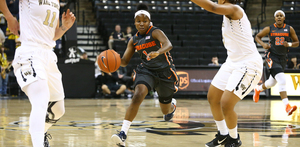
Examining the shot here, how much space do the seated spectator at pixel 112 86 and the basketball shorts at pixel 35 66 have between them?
10.1 m

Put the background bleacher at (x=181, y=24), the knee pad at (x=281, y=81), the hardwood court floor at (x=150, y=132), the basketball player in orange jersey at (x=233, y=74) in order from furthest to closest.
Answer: the background bleacher at (x=181, y=24)
the knee pad at (x=281, y=81)
the hardwood court floor at (x=150, y=132)
the basketball player in orange jersey at (x=233, y=74)

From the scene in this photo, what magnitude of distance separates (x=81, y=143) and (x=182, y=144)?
1187 mm

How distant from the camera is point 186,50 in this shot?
16609 mm

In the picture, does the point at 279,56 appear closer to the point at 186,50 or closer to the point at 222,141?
the point at 222,141

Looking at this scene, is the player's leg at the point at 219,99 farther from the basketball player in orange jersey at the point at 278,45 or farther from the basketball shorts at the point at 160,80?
the basketball player in orange jersey at the point at 278,45

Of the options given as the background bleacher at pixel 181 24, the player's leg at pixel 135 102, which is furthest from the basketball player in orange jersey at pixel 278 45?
the background bleacher at pixel 181 24

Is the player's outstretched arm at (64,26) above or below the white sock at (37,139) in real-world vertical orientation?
above

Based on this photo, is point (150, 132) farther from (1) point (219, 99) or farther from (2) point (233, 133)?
(2) point (233, 133)

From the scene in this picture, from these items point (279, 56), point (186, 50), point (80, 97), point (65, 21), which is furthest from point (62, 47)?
point (65, 21)

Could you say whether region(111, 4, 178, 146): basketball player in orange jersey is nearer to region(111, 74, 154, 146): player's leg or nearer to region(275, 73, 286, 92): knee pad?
region(111, 74, 154, 146): player's leg

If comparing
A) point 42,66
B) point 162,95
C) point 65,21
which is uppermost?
point 65,21

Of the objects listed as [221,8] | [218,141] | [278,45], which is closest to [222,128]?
[218,141]

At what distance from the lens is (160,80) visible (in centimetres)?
530

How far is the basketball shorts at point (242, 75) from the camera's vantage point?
426 cm
